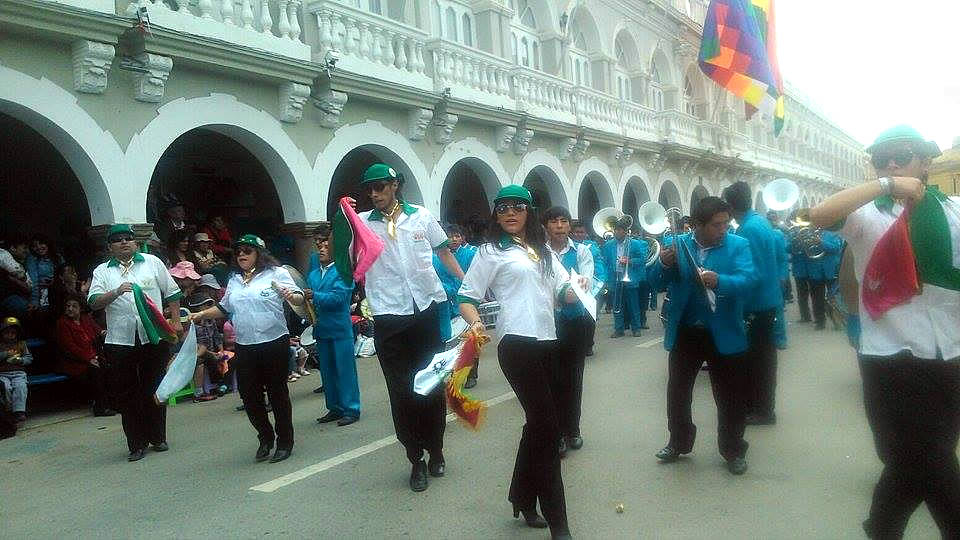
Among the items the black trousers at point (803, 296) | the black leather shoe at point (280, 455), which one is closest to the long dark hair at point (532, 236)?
the black leather shoe at point (280, 455)

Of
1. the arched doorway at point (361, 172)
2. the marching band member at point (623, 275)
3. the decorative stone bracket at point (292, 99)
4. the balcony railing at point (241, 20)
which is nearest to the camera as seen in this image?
the balcony railing at point (241, 20)

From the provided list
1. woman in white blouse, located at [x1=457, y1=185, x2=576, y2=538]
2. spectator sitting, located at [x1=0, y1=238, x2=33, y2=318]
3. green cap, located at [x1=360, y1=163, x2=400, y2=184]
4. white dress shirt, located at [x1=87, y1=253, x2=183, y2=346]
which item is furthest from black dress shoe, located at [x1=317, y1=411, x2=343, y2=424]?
spectator sitting, located at [x1=0, y1=238, x2=33, y2=318]

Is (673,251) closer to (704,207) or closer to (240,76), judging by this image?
(704,207)

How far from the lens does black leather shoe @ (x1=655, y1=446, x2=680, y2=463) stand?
186 inches

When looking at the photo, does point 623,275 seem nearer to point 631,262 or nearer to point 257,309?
point 631,262

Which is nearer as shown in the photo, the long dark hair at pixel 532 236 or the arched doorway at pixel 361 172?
the long dark hair at pixel 532 236

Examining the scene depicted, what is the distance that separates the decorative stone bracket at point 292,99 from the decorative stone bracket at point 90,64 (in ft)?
7.95

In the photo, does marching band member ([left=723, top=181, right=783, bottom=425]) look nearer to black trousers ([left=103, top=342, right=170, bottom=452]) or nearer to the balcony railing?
black trousers ([left=103, top=342, right=170, bottom=452])

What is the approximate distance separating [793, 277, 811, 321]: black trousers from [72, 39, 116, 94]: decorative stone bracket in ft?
31.4

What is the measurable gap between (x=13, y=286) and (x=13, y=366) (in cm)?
139

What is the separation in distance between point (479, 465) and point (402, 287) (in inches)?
52.9

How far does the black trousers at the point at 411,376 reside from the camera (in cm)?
463

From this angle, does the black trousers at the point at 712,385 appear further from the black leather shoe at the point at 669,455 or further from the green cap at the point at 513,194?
the green cap at the point at 513,194

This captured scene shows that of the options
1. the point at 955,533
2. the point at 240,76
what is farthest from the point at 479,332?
the point at 240,76
